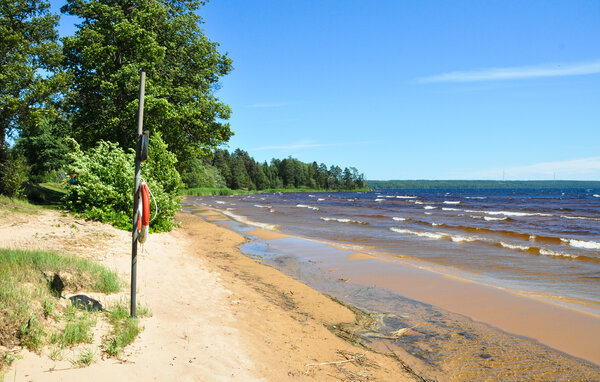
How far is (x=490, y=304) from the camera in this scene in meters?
9.38

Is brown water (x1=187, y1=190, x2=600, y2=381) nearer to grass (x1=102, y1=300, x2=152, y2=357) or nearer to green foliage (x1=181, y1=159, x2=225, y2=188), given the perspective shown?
grass (x1=102, y1=300, x2=152, y2=357)

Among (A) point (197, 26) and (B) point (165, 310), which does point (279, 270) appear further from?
(A) point (197, 26)

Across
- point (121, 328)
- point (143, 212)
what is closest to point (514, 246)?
point (143, 212)

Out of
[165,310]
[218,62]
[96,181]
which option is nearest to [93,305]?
[165,310]

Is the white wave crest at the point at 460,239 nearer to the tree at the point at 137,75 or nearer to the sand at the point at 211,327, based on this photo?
the sand at the point at 211,327

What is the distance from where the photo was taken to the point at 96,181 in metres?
15.3

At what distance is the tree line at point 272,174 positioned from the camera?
438ft

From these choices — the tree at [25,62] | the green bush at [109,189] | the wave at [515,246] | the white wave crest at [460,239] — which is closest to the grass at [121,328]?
the green bush at [109,189]

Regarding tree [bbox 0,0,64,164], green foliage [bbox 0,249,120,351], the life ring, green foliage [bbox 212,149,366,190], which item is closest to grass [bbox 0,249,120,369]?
green foliage [bbox 0,249,120,351]

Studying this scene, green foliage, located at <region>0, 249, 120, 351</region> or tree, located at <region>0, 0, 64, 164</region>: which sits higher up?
tree, located at <region>0, 0, 64, 164</region>

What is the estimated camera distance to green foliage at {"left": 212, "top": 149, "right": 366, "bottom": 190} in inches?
5332

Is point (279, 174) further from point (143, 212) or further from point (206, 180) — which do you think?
point (143, 212)

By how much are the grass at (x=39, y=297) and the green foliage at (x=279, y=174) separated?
413ft

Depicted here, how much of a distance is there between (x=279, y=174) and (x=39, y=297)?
551 ft
